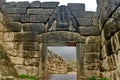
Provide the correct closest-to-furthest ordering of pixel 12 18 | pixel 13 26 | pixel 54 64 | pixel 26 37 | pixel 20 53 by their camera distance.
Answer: pixel 20 53, pixel 26 37, pixel 13 26, pixel 12 18, pixel 54 64

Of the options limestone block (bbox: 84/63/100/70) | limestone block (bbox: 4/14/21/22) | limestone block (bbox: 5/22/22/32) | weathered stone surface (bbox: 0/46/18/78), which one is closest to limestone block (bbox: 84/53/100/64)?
limestone block (bbox: 84/63/100/70)

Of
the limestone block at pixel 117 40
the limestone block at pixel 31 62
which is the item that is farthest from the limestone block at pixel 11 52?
the limestone block at pixel 117 40

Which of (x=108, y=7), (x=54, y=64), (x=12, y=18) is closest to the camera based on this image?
(x=108, y=7)

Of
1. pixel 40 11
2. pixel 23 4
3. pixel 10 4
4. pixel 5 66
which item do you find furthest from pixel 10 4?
pixel 5 66

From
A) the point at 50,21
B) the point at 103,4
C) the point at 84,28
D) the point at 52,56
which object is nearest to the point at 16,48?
the point at 50,21

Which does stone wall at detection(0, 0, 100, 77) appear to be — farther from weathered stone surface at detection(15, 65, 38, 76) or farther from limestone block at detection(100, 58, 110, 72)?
limestone block at detection(100, 58, 110, 72)

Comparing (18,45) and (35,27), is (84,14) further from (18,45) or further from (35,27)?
(18,45)

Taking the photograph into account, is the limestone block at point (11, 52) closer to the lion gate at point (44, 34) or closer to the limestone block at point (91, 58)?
the lion gate at point (44, 34)

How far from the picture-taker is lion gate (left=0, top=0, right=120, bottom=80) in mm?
9398

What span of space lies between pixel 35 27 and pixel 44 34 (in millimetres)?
490

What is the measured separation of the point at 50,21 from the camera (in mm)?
9953

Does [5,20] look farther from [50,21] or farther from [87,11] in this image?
[87,11]

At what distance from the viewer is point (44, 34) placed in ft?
31.7

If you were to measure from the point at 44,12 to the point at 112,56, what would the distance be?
3.99m
